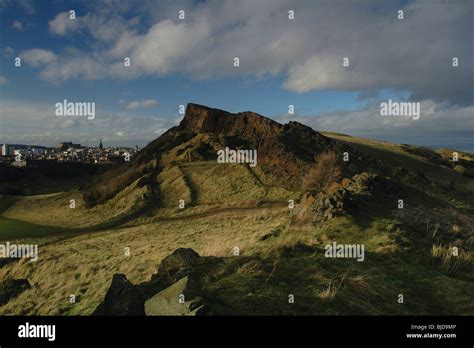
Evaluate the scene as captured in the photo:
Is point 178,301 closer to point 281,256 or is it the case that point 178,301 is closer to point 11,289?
point 281,256

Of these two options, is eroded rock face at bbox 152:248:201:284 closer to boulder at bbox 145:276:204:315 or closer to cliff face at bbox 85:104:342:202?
boulder at bbox 145:276:204:315

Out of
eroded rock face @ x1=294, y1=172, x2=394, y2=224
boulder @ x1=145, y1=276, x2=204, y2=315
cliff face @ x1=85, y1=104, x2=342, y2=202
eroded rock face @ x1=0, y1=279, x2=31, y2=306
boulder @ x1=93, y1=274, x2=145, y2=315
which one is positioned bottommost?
eroded rock face @ x1=0, y1=279, x2=31, y2=306

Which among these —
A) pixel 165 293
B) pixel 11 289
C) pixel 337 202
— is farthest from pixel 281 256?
pixel 11 289

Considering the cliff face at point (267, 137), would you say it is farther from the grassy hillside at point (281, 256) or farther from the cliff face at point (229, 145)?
the grassy hillside at point (281, 256)

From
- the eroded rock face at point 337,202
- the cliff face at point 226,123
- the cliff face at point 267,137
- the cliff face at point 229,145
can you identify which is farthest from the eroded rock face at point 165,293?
the cliff face at point 226,123

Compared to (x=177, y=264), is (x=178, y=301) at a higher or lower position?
higher

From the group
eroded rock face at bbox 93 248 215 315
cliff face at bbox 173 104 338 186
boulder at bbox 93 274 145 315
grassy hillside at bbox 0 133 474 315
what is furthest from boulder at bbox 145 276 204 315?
cliff face at bbox 173 104 338 186

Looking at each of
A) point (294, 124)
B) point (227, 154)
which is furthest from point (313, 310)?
point (294, 124)

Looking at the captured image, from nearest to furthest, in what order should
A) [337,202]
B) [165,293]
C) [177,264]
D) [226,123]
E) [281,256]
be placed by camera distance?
[165,293]
[177,264]
[281,256]
[337,202]
[226,123]

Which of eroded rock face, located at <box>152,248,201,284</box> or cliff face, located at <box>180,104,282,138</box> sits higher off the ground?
cliff face, located at <box>180,104,282,138</box>
